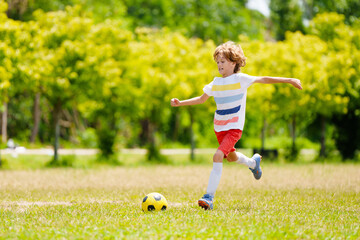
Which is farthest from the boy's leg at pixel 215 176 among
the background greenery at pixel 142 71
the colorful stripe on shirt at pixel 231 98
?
the background greenery at pixel 142 71

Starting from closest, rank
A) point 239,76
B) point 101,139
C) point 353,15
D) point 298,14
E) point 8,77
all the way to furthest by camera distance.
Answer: point 239,76, point 8,77, point 101,139, point 353,15, point 298,14

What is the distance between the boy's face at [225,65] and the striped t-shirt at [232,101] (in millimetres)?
115

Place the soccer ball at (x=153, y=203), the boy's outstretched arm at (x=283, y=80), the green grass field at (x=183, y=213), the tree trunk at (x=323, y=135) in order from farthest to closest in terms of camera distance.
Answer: the tree trunk at (x=323, y=135) < the soccer ball at (x=153, y=203) < the boy's outstretched arm at (x=283, y=80) < the green grass field at (x=183, y=213)

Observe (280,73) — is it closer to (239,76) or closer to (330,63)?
(330,63)

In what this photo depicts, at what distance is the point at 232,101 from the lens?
7.05 m

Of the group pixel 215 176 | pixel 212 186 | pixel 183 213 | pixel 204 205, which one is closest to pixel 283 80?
pixel 215 176

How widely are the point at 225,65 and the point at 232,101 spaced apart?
559 mm

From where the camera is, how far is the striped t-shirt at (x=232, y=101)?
7.02 meters

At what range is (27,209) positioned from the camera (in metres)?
7.20

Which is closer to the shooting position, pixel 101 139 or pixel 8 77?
pixel 8 77

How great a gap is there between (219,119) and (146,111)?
17380 mm

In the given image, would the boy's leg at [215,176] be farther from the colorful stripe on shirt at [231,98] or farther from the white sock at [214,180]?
the colorful stripe on shirt at [231,98]

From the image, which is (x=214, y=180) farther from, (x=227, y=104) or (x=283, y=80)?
(x=283, y=80)

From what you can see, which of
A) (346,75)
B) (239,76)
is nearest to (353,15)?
(346,75)
